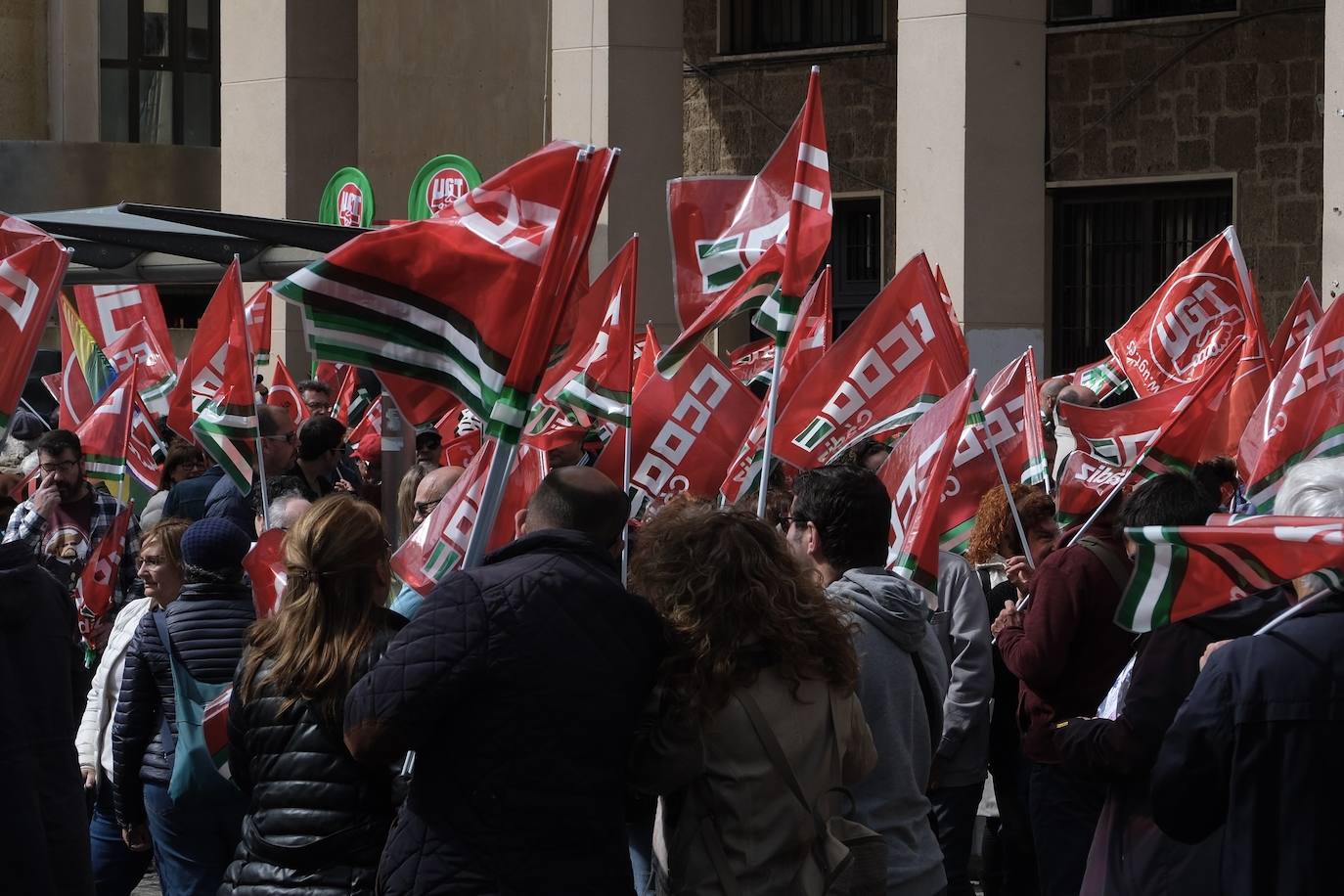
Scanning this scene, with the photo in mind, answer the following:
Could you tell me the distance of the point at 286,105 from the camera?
20.1m

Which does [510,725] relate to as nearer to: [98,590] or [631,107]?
[98,590]

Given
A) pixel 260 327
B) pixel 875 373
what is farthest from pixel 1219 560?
pixel 260 327

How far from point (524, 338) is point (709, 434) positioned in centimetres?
361

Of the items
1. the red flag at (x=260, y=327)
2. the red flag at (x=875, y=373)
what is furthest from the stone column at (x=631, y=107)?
the red flag at (x=875, y=373)

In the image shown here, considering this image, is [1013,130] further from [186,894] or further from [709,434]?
[186,894]

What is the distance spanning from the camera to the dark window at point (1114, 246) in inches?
718

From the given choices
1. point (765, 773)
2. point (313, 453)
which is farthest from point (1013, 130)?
point (765, 773)

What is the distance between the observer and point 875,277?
20453 millimetres

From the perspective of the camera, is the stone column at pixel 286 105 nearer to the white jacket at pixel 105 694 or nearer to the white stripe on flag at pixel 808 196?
the white jacket at pixel 105 694

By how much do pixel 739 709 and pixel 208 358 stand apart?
6.69 m

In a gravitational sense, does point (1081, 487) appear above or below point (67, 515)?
above

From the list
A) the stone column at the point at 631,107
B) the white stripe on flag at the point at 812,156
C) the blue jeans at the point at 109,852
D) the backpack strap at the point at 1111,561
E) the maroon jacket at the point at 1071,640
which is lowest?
the blue jeans at the point at 109,852

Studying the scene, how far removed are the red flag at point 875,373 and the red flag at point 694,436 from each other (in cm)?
75

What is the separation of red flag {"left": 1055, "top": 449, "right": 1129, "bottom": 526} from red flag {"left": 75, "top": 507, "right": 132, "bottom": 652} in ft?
13.5
